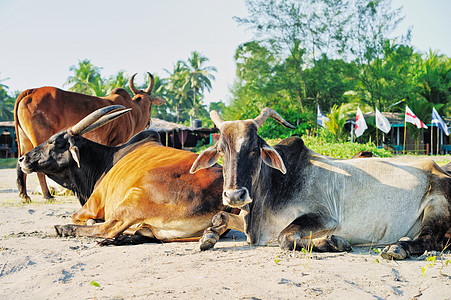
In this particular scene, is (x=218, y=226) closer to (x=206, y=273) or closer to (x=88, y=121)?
(x=206, y=273)

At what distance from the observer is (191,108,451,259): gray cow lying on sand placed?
3.84 m

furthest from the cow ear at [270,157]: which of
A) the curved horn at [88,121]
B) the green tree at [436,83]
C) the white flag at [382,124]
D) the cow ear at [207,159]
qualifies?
the green tree at [436,83]

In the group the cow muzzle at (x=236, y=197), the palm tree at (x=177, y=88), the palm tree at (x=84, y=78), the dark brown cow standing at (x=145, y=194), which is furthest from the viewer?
the palm tree at (x=177, y=88)

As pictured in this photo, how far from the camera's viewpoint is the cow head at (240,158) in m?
3.54

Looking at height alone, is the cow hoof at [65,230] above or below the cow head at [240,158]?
below

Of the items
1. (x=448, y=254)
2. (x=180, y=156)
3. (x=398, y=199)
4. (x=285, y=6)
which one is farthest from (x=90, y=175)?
(x=285, y=6)

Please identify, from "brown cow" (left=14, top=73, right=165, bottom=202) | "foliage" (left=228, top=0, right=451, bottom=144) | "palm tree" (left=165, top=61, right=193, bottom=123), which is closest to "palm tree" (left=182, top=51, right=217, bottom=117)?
"palm tree" (left=165, top=61, right=193, bottom=123)

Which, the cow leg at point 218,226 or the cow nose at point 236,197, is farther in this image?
the cow leg at point 218,226

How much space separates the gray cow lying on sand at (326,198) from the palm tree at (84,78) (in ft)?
139

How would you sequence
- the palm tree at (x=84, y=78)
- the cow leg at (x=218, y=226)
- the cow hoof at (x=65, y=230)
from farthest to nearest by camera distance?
the palm tree at (x=84, y=78), the cow hoof at (x=65, y=230), the cow leg at (x=218, y=226)

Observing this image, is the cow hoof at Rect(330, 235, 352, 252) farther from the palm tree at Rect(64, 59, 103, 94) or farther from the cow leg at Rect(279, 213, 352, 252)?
the palm tree at Rect(64, 59, 103, 94)

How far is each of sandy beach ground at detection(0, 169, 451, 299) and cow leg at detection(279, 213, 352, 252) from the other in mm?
100

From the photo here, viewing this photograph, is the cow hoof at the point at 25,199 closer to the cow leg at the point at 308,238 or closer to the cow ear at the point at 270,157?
the cow ear at the point at 270,157

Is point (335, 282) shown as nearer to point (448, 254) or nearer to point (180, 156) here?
point (448, 254)
